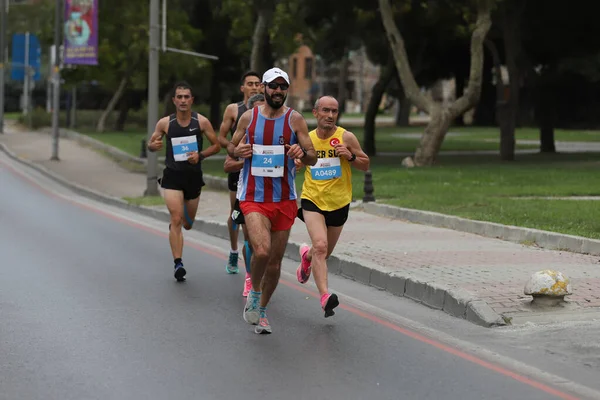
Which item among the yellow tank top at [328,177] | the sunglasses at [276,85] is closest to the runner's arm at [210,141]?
the yellow tank top at [328,177]

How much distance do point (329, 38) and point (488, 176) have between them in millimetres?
23607

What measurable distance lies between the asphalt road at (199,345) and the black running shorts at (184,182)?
930mm

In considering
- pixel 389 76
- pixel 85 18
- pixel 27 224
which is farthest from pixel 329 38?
pixel 27 224

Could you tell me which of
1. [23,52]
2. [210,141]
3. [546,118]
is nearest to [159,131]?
[210,141]

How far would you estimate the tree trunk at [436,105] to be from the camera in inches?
1352

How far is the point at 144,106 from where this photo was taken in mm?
76062

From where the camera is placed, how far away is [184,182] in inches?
542

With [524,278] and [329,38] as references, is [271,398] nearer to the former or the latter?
[524,278]

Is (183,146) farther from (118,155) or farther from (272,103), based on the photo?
(118,155)

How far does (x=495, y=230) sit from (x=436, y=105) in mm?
18079

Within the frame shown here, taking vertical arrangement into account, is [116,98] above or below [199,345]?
above

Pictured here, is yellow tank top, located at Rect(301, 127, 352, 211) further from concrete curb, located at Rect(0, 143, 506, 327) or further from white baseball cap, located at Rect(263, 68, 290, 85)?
white baseball cap, located at Rect(263, 68, 290, 85)

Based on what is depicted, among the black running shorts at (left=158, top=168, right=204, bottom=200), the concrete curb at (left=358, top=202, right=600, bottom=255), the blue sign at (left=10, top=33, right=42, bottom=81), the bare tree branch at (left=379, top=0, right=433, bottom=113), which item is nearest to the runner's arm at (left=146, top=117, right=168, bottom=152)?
the black running shorts at (left=158, top=168, right=204, bottom=200)

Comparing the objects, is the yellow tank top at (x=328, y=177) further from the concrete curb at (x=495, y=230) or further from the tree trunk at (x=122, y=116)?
the tree trunk at (x=122, y=116)
